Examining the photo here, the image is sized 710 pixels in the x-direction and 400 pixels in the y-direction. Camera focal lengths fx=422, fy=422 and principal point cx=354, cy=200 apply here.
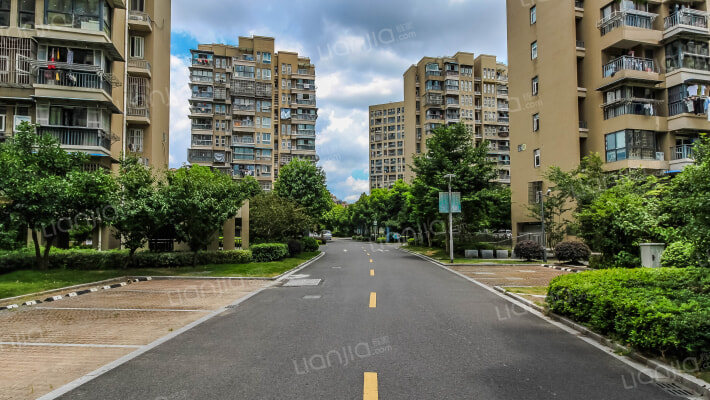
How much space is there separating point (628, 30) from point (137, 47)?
3256cm

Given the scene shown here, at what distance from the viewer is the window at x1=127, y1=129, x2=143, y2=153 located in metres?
27.8

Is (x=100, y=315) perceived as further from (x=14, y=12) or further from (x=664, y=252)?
(x=14, y=12)

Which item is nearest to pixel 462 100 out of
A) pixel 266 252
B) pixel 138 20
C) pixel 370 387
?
pixel 138 20

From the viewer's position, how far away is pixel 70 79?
22.5 m

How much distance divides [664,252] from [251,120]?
186ft

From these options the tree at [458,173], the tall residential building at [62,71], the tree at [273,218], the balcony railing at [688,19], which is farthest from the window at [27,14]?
the balcony railing at [688,19]

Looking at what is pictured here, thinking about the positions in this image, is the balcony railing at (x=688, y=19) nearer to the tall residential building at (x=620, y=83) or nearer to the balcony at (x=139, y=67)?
the tall residential building at (x=620, y=83)

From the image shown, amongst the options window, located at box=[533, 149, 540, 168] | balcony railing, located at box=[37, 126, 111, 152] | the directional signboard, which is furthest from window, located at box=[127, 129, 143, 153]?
window, located at box=[533, 149, 540, 168]

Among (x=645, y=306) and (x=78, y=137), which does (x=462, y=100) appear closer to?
(x=78, y=137)

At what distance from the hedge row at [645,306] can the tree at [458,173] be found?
65.7ft

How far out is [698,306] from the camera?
19.2 ft

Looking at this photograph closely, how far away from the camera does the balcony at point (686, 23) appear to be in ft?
89.2

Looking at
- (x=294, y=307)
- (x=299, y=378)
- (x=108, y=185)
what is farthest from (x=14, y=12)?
(x=299, y=378)

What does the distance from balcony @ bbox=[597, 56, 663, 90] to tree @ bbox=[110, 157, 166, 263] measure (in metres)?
27.9
